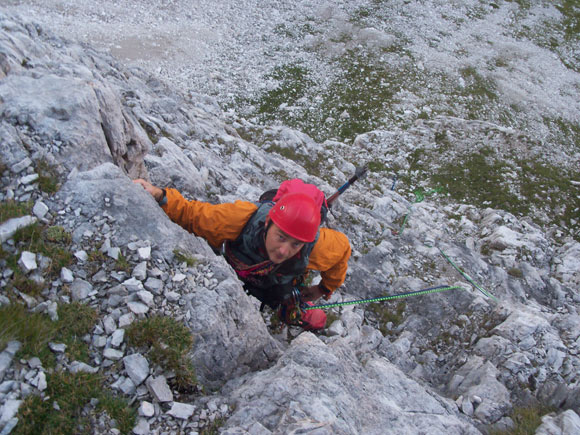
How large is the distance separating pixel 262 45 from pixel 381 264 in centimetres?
2119

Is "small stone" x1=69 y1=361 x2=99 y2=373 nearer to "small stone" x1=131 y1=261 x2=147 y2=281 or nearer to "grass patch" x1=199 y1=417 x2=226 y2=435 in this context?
"small stone" x1=131 y1=261 x2=147 y2=281

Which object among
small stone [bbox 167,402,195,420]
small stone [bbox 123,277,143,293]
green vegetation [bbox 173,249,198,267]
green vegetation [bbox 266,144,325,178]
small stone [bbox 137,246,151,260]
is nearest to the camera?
small stone [bbox 167,402,195,420]

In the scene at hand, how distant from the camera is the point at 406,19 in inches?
1200

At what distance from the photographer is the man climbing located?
4.69 m

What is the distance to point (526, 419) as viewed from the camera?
5691 mm

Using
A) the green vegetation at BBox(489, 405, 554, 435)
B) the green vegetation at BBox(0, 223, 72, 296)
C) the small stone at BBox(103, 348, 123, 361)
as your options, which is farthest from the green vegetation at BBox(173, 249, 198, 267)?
the green vegetation at BBox(489, 405, 554, 435)

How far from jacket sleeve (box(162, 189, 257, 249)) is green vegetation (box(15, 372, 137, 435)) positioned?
2536 millimetres

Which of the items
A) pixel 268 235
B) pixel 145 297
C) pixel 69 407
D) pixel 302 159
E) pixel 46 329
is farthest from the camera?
pixel 302 159

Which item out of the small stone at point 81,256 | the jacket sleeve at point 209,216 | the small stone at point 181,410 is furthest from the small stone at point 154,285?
the jacket sleeve at point 209,216

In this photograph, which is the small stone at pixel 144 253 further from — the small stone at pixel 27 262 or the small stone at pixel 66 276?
the small stone at pixel 27 262

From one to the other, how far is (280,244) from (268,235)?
9.3 inches

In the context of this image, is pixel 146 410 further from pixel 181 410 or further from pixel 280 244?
pixel 280 244

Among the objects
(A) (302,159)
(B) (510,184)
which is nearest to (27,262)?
(A) (302,159)

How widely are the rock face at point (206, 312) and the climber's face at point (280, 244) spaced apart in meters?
0.70
